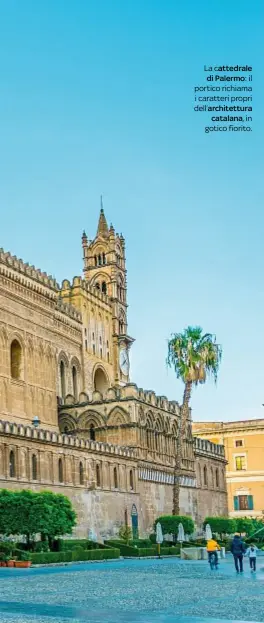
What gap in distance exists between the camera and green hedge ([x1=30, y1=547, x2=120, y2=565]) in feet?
95.0

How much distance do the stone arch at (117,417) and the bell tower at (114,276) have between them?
13.5m

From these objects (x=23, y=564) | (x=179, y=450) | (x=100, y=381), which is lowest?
(x=23, y=564)

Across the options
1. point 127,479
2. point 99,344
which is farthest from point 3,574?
point 99,344

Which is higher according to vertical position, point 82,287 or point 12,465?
point 82,287

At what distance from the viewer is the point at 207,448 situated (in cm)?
6494

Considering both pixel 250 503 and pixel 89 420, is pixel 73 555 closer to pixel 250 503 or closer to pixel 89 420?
pixel 89 420

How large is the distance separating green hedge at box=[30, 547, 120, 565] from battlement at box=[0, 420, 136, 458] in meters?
5.94

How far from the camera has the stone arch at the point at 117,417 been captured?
5006 centimetres

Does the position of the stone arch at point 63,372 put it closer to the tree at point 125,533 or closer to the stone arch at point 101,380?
the stone arch at point 101,380

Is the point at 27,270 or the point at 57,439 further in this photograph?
the point at 27,270

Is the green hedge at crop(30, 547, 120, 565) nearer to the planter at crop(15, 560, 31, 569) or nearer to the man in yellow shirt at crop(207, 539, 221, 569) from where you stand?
the planter at crop(15, 560, 31, 569)

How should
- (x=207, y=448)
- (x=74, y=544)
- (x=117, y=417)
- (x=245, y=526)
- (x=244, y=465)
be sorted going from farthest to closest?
(x=244, y=465)
(x=207, y=448)
(x=245, y=526)
(x=117, y=417)
(x=74, y=544)

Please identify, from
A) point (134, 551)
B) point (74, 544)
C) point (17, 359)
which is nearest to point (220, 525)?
point (17, 359)

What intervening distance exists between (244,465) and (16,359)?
32067 mm
